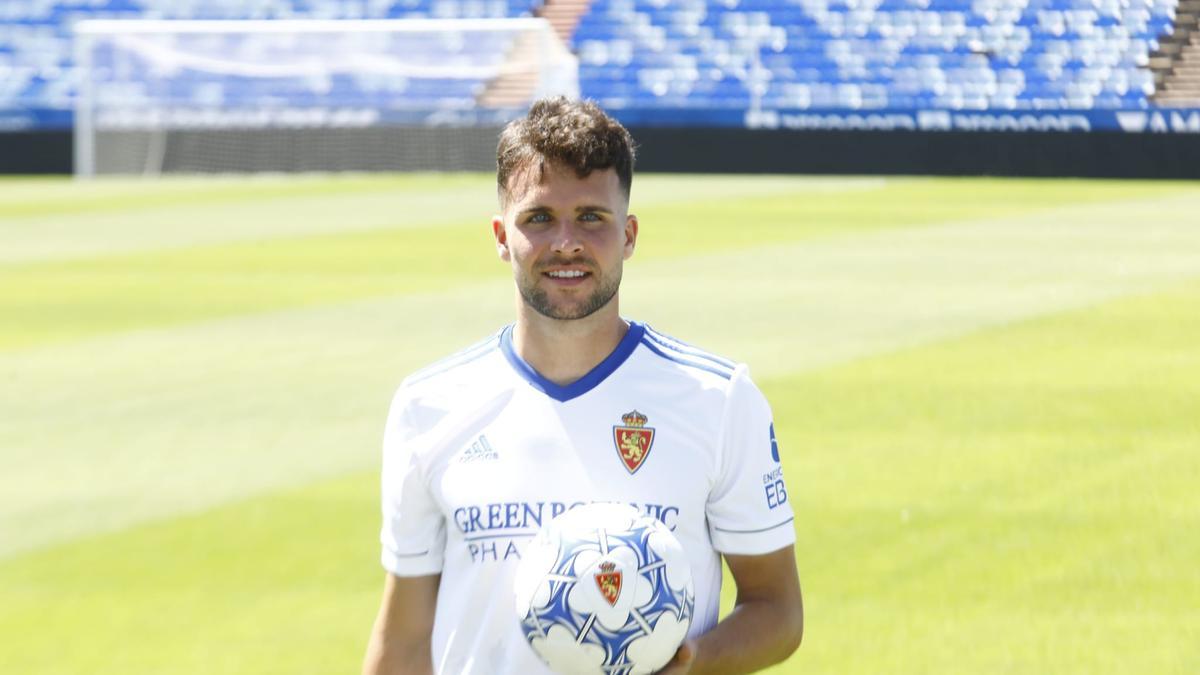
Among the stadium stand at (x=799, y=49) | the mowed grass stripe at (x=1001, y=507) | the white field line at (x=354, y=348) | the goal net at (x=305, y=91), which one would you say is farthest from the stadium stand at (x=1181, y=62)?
the mowed grass stripe at (x=1001, y=507)

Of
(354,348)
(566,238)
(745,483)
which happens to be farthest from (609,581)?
(354,348)

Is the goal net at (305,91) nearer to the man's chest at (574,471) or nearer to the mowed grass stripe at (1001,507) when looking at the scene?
the mowed grass stripe at (1001,507)

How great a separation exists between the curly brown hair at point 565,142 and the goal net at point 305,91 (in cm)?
3159

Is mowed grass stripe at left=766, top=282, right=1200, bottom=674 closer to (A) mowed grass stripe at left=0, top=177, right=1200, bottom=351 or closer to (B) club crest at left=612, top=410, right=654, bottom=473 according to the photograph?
(B) club crest at left=612, top=410, right=654, bottom=473

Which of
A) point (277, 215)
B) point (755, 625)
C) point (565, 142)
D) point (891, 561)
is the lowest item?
point (277, 215)

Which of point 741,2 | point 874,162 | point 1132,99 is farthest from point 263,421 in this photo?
point 741,2

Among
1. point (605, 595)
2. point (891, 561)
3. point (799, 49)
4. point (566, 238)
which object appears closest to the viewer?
point (605, 595)

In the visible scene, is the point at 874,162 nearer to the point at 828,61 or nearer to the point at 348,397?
the point at 828,61

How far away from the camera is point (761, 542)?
12.3ft

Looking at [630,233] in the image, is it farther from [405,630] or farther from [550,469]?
[405,630]

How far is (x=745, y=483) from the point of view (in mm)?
3693

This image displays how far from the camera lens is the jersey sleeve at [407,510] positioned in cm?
376

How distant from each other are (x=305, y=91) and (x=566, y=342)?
34.6 m

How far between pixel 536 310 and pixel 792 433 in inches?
259
